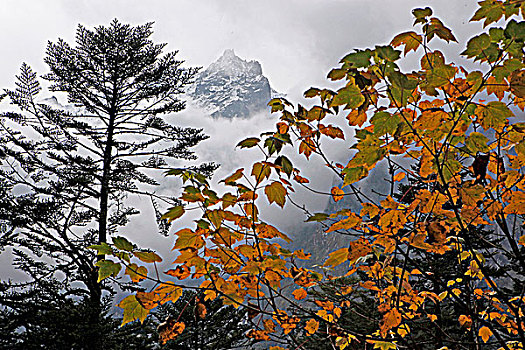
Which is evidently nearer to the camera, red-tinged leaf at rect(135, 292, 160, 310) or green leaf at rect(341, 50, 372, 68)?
green leaf at rect(341, 50, 372, 68)

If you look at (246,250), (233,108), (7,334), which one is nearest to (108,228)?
(7,334)

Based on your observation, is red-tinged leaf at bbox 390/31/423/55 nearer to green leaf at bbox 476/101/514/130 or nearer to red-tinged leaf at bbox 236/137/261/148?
green leaf at bbox 476/101/514/130

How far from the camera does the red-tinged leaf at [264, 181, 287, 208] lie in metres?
1.22

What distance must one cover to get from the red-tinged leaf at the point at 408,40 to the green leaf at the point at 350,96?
0.39m

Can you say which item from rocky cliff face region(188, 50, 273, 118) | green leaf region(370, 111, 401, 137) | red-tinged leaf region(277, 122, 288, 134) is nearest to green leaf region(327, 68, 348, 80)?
green leaf region(370, 111, 401, 137)

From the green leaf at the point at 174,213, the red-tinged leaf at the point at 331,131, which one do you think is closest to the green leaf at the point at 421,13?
the red-tinged leaf at the point at 331,131

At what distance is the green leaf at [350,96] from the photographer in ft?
3.55

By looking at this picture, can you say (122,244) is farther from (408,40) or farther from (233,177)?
(408,40)

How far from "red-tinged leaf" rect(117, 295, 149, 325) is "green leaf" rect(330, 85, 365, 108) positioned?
104 cm

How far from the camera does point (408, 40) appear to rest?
132 cm

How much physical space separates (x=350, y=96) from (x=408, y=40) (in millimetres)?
486

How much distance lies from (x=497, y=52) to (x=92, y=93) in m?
8.65

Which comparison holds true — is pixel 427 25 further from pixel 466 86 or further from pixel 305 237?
pixel 305 237

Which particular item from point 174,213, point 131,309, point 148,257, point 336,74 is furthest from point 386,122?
point 131,309
